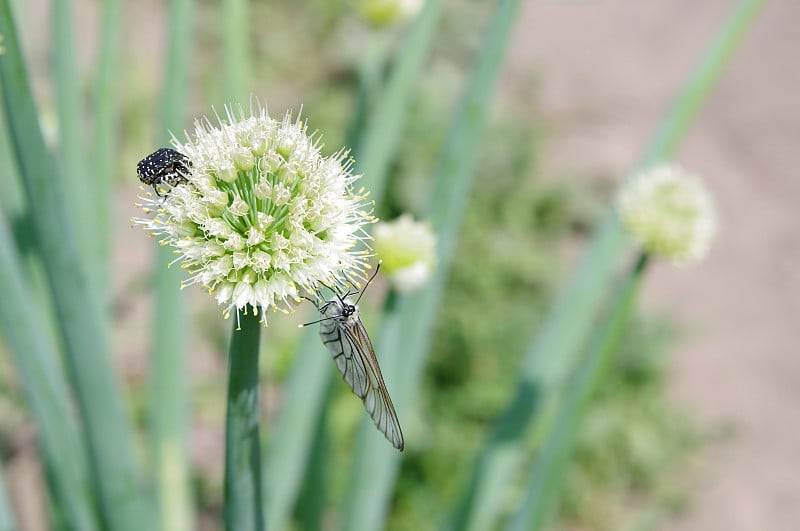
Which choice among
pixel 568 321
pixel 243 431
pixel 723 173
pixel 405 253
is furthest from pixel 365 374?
pixel 723 173

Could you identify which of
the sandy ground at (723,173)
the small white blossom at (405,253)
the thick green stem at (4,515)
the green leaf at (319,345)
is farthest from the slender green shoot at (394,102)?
the sandy ground at (723,173)

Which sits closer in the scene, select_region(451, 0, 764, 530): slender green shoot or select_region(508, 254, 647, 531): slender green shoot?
select_region(508, 254, 647, 531): slender green shoot

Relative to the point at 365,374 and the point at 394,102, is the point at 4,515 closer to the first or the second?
the point at 365,374

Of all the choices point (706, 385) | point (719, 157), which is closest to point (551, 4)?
point (719, 157)

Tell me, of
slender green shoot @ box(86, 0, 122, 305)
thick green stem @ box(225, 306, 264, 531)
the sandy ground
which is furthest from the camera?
the sandy ground

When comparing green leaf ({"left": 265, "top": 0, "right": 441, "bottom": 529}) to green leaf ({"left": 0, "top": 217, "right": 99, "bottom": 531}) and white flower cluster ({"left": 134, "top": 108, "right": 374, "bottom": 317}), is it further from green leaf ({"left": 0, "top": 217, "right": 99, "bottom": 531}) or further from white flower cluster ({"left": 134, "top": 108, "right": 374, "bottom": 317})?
white flower cluster ({"left": 134, "top": 108, "right": 374, "bottom": 317})

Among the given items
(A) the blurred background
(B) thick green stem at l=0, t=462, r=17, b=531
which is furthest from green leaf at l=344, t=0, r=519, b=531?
(B) thick green stem at l=0, t=462, r=17, b=531
